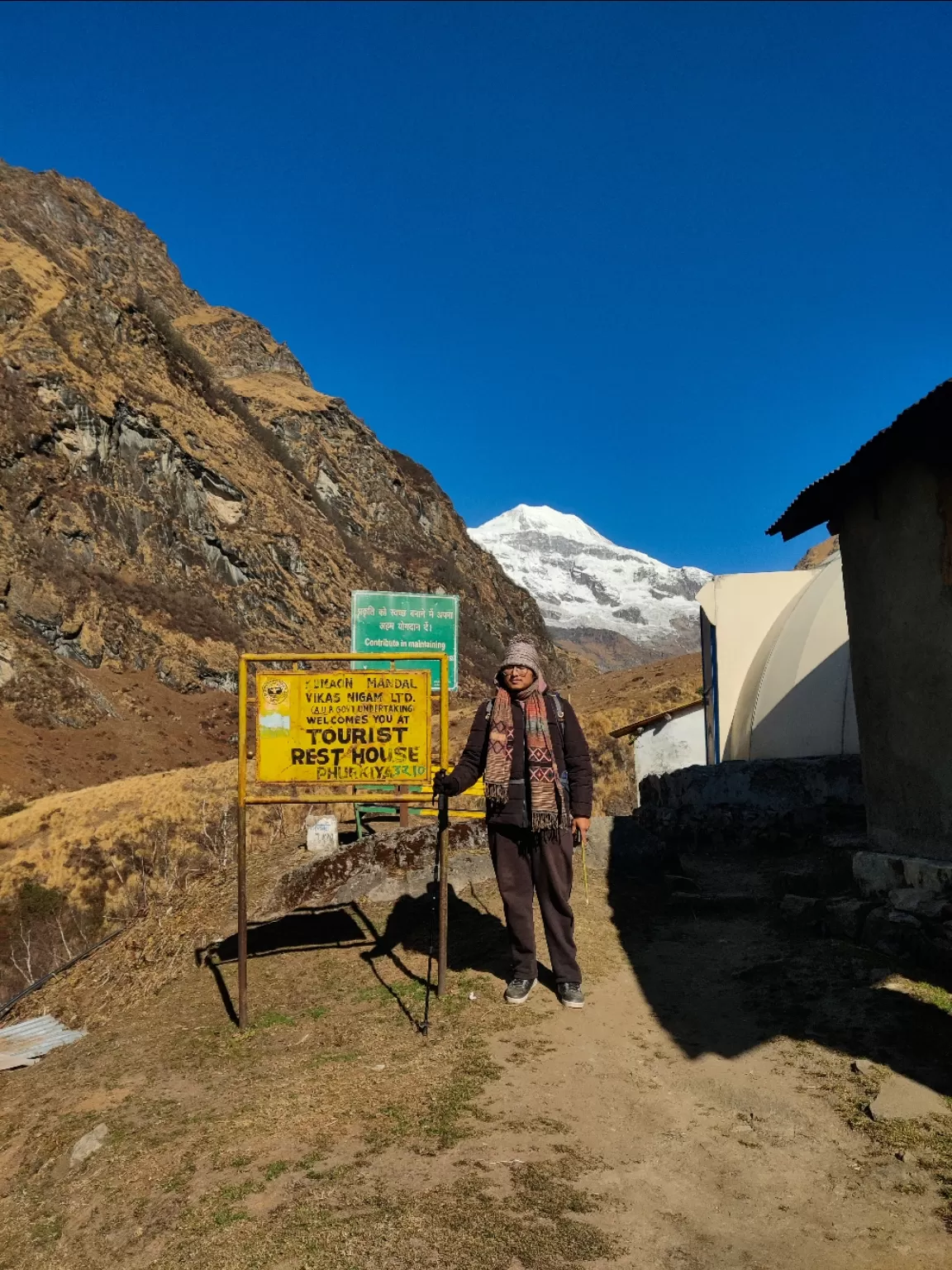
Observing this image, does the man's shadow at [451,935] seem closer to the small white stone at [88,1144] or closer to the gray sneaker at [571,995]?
the gray sneaker at [571,995]

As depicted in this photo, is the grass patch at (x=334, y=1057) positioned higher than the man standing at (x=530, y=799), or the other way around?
the man standing at (x=530, y=799)

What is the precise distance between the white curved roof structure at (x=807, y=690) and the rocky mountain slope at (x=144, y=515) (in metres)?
21.4

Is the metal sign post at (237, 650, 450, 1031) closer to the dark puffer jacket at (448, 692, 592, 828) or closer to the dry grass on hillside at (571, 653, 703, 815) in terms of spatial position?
the dark puffer jacket at (448, 692, 592, 828)

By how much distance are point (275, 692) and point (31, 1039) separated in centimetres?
314

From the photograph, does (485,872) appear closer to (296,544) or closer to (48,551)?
(48,551)

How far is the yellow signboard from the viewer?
18.1 feet

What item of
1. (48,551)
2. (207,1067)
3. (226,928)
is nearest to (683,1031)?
(207,1067)

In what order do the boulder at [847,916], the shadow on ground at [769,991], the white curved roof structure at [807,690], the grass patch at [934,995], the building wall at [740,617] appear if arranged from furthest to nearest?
1. the building wall at [740,617]
2. the white curved roof structure at [807,690]
3. the boulder at [847,916]
4. the grass patch at [934,995]
5. the shadow on ground at [769,991]

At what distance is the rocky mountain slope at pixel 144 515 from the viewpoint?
1330 inches

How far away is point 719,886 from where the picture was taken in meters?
8.62

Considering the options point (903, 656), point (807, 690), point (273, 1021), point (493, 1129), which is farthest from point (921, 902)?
point (807, 690)

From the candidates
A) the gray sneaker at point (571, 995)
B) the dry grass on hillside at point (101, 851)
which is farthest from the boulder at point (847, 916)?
the dry grass on hillside at point (101, 851)

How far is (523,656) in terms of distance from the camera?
530 centimetres

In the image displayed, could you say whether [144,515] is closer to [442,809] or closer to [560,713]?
[442,809]
